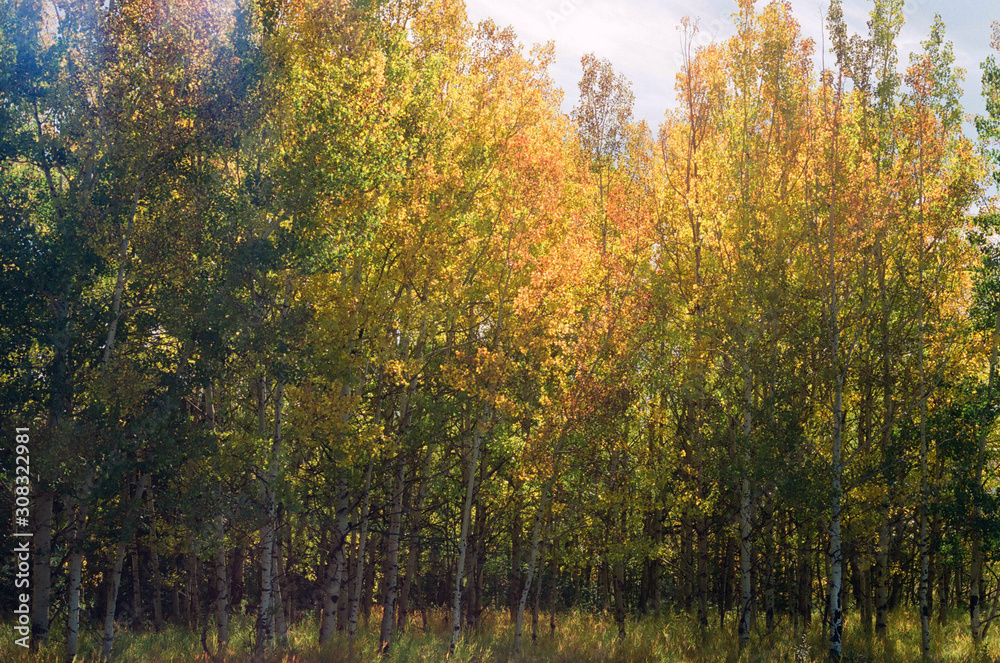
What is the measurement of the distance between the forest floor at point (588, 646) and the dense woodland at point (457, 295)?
73 cm

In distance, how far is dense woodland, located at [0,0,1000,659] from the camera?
1430cm

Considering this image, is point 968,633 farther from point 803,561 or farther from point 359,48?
point 359,48

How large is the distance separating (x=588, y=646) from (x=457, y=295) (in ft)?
28.7

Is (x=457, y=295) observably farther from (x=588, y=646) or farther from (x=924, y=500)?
(x=924, y=500)

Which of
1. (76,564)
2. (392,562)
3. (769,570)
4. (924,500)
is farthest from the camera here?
(769,570)

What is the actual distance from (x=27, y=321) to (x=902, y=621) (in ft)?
75.0

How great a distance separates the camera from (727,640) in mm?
19047

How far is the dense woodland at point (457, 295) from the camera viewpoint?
14.3 meters

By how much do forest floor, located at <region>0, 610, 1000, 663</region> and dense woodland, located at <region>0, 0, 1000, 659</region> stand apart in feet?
2.39

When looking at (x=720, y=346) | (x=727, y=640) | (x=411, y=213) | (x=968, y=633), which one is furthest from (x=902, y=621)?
(x=411, y=213)

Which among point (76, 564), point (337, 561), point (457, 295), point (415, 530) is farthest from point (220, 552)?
point (457, 295)

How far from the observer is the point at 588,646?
60.2ft

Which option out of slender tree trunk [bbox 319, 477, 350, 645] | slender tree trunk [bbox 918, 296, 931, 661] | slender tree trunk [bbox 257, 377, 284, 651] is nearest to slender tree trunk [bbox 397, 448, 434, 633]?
slender tree trunk [bbox 319, 477, 350, 645]

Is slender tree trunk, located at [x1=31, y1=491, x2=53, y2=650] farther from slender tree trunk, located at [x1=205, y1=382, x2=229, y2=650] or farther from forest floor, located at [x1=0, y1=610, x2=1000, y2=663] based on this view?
slender tree trunk, located at [x1=205, y1=382, x2=229, y2=650]
